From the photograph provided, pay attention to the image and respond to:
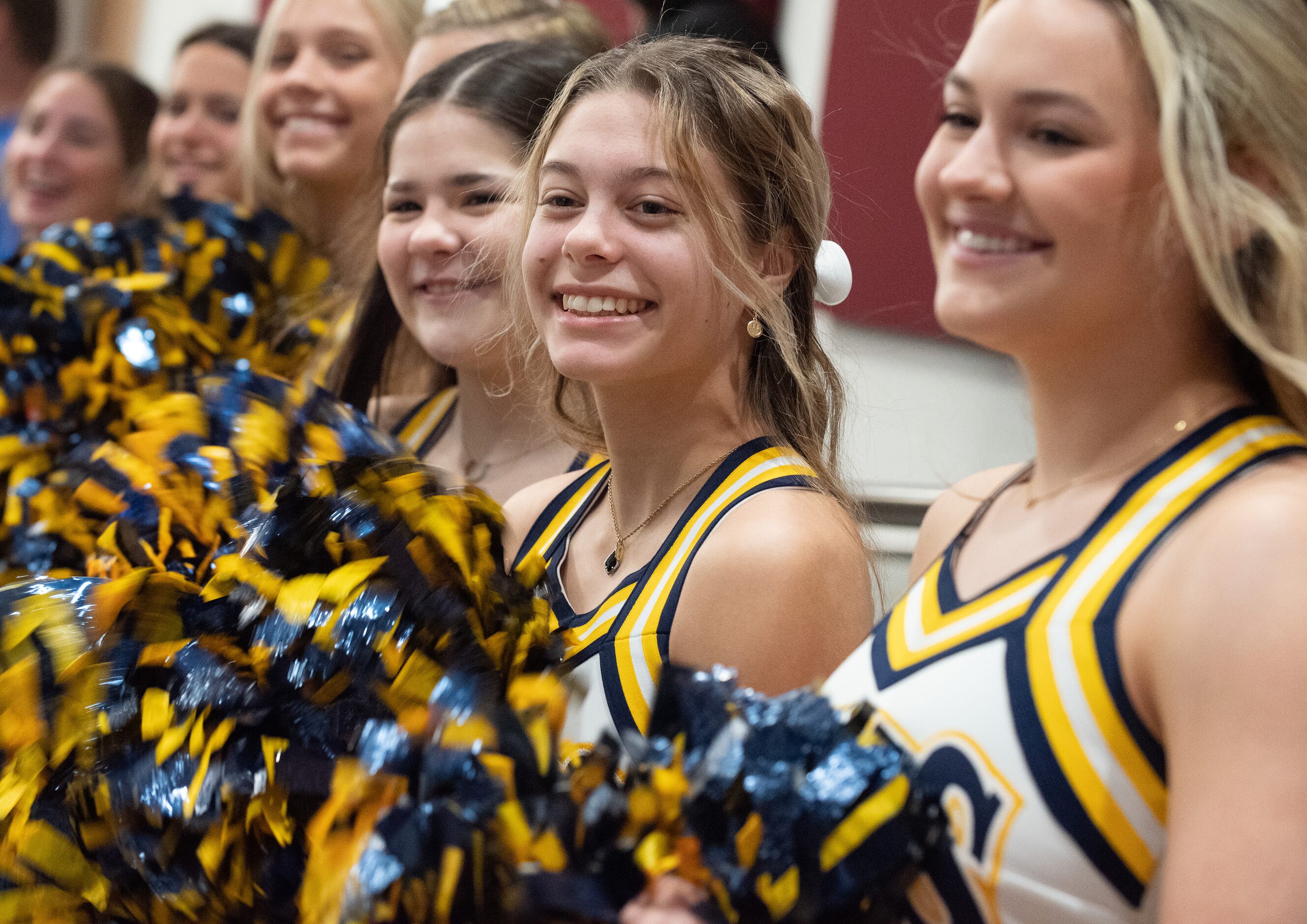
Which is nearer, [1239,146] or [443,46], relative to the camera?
[1239,146]

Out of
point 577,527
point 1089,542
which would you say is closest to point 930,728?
point 1089,542

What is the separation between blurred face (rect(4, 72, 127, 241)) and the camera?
8.86 ft

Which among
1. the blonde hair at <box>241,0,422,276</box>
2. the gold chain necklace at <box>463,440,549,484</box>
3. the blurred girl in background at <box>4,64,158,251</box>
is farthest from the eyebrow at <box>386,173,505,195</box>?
the blurred girl in background at <box>4,64,158,251</box>

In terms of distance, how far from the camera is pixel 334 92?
2.06 m

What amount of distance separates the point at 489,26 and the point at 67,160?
50.2 inches

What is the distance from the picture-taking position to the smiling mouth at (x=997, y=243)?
783mm

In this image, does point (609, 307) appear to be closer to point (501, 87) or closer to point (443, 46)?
point (501, 87)

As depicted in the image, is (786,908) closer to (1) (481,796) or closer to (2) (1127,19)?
(1) (481,796)

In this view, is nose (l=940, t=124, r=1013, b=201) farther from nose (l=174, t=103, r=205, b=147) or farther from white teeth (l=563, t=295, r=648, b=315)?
nose (l=174, t=103, r=205, b=147)

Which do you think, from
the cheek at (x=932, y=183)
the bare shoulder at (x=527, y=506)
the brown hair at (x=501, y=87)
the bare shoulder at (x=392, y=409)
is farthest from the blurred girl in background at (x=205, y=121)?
the cheek at (x=932, y=183)

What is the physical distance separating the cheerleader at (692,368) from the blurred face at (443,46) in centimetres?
62

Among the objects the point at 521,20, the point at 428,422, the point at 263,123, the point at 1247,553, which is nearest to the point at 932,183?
the point at 1247,553

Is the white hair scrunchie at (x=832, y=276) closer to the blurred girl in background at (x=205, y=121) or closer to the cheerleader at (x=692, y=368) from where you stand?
the cheerleader at (x=692, y=368)

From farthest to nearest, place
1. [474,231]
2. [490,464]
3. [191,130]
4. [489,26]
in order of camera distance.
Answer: [191,130] < [489,26] < [490,464] < [474,231]
